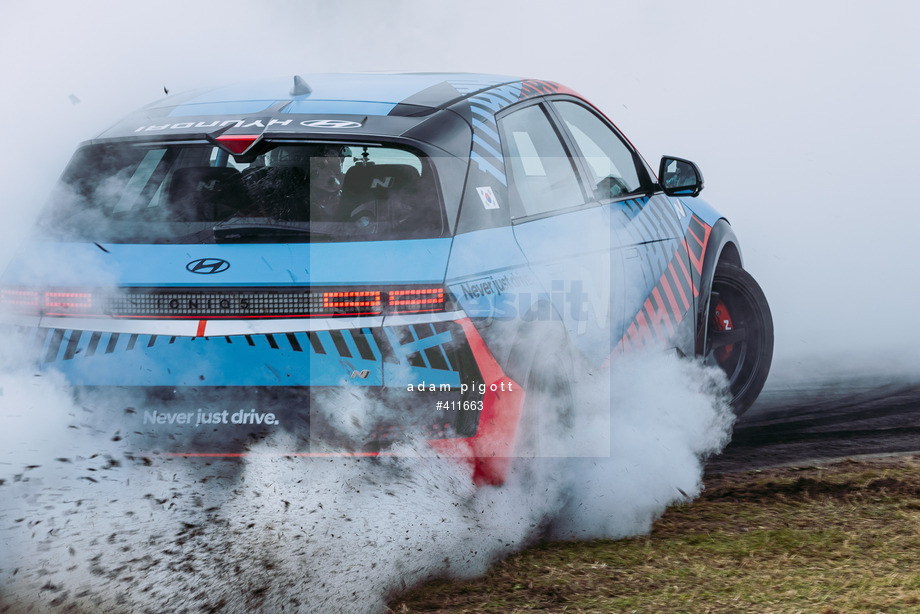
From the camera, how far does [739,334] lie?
5.80 m

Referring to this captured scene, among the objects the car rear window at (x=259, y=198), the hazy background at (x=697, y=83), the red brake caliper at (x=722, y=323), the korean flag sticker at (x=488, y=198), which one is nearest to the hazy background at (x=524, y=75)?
the hazy background at (x=697, y=83)

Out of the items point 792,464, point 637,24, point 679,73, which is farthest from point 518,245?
point 637,24

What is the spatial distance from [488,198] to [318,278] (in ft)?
2.27

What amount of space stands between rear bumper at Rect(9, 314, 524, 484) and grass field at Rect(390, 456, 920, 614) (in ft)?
1.92

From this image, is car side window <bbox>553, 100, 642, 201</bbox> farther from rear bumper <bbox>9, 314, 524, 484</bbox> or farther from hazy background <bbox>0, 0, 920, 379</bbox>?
hazy background <bbox>0, 0, 920, 379</bbox>

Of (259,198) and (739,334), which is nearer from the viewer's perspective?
(259,198)

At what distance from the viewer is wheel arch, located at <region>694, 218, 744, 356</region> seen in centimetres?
541

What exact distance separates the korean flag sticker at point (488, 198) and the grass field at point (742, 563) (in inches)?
46.6

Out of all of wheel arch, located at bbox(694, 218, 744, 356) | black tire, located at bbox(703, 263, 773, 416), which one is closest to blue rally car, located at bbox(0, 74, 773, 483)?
wheel arch, located at bbox(694, 218, 744, 356)

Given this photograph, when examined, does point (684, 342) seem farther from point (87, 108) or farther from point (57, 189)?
point (87, 108)

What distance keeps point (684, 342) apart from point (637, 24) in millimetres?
12728

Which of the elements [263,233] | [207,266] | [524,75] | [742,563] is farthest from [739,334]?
[524,75]

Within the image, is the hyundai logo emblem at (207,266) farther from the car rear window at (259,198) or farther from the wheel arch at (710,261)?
the wheel arch at (710,261)

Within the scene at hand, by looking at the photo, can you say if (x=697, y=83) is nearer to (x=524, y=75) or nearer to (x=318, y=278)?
(x=524, y=75)
